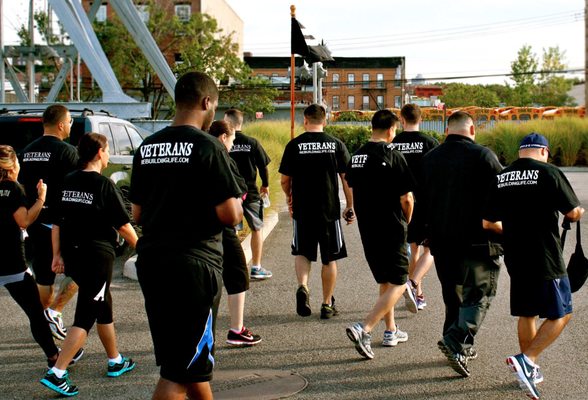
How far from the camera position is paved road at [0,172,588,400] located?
5516 millimetres

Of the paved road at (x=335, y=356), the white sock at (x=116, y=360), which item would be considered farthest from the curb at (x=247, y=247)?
the white sock at (x=116, y=360)

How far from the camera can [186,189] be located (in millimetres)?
3859

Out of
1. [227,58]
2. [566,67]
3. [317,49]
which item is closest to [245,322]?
[317,49]

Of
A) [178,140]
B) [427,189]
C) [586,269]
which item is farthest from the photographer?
[427,189]

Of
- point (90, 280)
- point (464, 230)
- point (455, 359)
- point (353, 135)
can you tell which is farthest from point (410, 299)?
point (353, 135)

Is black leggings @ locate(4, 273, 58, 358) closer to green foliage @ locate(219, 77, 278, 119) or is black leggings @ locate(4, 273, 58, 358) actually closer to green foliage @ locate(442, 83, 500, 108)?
green foliage @ locate(219, 77, 278, 119)

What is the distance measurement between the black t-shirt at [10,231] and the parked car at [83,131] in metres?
4.01

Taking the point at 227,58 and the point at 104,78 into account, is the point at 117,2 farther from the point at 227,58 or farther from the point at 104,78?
the point at 227,58

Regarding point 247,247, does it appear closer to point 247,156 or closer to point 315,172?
point 247,156

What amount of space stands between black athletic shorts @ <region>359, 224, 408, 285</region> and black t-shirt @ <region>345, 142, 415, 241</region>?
0.15ft

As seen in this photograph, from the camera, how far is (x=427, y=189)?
6.09m

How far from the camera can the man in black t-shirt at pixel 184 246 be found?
12.6 ft

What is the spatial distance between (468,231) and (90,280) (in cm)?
278

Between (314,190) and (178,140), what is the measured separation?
386 cm
